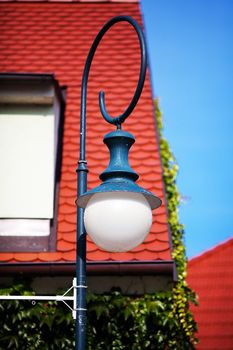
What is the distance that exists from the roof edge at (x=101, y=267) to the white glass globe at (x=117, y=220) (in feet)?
7.93

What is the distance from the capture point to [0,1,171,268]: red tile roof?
6633 mm

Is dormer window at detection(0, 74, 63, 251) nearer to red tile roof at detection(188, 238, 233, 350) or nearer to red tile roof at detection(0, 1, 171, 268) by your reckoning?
red tile roof at detection(0, 1, 171, 268)

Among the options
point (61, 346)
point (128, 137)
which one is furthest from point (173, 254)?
point (128, 137)

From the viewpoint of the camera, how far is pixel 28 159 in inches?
286

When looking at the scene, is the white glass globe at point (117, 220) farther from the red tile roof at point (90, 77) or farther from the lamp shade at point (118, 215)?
the red tile roof at point (90, 77)

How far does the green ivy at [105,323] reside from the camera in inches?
241

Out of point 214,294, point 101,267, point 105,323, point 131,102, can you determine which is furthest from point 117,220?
point 214,294

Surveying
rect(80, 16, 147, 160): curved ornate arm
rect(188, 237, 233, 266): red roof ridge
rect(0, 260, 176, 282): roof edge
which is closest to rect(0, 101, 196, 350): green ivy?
rect(0, 260, 176, 282): roof edge

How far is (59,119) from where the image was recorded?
26.0ft

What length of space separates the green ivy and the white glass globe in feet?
8.14

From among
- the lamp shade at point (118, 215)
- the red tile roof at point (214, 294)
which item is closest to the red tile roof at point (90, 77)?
the lamp shade at point (118, 215)

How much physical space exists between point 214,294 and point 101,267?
5001 mm

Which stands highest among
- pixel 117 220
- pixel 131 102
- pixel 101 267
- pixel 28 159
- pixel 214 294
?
pixel 28 159

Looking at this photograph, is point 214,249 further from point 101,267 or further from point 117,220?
point 117,220
